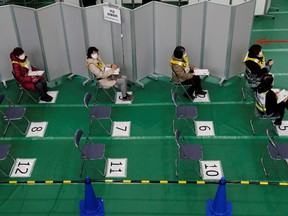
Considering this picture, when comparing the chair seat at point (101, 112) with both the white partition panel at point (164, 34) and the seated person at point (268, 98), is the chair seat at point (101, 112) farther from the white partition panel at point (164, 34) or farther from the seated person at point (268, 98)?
the seated person at point (268, 98)

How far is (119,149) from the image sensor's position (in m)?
8.05

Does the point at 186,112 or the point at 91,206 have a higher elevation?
the point at 186,112

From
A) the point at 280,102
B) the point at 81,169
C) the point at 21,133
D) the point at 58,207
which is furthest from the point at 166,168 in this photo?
the point at 21,133

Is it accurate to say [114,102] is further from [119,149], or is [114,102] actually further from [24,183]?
[24,183]

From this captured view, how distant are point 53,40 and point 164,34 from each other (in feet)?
8.71

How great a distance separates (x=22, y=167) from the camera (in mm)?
7695

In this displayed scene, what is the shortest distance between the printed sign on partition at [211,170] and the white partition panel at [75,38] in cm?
411

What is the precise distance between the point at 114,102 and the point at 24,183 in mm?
2986

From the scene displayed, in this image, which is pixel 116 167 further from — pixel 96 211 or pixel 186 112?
pixel 186 112

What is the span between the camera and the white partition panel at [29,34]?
9038 millimetres

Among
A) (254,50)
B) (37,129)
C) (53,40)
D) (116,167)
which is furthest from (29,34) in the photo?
(254,50)

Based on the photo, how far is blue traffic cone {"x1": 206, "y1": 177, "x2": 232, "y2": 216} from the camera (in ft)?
20.8

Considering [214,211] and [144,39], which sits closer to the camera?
[214,211]

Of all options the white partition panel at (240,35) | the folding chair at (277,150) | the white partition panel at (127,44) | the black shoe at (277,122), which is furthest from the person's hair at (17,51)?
the black shoe at (277,122)
